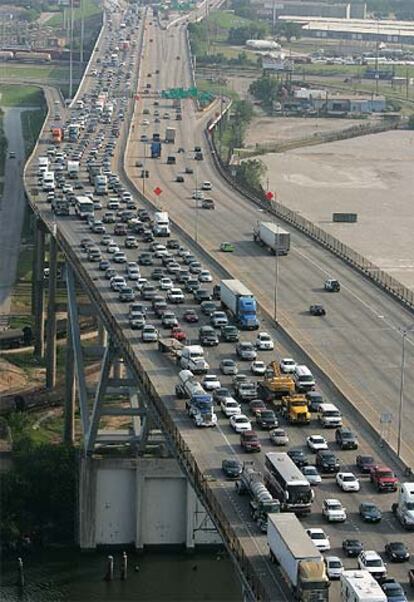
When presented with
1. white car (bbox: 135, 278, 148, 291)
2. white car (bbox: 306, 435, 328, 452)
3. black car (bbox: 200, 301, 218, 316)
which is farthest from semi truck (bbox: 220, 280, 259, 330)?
white car (bbox: 306, 435, 328, 452)

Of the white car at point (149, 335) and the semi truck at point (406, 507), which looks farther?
the white car at point (149, 335)

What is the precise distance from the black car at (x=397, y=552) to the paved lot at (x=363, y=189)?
1921 inches

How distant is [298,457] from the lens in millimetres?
41031

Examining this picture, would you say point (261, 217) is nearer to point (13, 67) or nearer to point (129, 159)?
point (129, 159)

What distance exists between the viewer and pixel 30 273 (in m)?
89.9

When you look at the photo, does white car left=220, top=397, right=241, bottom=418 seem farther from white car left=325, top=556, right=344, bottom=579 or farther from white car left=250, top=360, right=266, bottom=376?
white car left=325, top=556, right=344, bottom=579

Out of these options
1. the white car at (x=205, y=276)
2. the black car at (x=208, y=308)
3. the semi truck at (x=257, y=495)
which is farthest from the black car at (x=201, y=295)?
the semi truck at (x=257, y=495)

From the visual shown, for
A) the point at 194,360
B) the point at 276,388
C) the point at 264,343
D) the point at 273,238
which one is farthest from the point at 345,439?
the point at 273,238

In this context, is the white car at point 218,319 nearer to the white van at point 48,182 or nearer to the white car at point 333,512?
the white car at point 333,512

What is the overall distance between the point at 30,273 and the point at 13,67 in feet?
332

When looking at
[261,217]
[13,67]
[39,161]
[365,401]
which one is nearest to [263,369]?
[365,401]

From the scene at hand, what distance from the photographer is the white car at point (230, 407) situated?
148ft

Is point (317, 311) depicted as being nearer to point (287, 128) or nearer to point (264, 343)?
point (264, 343)

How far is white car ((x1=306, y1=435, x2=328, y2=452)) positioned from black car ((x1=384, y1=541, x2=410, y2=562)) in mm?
6862
